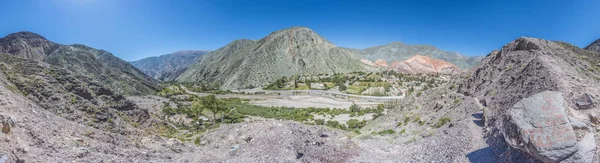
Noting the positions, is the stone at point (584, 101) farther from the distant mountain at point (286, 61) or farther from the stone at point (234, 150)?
the distant mountain at point (286, 61)

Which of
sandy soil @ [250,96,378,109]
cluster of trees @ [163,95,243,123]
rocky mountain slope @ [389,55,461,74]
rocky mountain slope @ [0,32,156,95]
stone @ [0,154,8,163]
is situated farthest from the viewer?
rocky mountain slope @ [389,55,461,74]

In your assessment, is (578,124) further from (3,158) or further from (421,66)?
(421,66)

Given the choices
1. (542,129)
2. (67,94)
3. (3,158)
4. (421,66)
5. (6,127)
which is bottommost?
(3,158)

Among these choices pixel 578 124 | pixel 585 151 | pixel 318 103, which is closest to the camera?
pixel 585 151

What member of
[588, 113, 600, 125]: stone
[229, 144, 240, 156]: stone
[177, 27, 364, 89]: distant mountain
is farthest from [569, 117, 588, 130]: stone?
[177, 27, 364, 89]: distant mountain

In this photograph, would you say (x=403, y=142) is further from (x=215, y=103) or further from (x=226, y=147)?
(x=215, y=103)

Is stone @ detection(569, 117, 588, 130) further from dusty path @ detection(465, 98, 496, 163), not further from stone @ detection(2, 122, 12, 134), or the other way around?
stone @ detection(2, 122, 12, 134)

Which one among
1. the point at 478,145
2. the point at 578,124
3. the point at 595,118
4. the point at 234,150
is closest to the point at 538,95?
the point at 578,124
